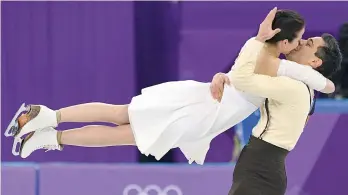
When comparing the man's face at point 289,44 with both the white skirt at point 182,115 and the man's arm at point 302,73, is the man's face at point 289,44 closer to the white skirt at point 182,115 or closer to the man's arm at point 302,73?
the man's arm at point 302,73

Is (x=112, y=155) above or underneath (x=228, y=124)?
underneath

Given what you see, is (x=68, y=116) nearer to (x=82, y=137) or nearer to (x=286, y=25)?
(x=82, y=137)

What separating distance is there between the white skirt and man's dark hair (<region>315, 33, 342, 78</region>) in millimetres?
325

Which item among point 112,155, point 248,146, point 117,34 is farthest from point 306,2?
point 248,146

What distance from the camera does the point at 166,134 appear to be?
290cm

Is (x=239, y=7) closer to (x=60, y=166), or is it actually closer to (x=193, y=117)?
(x=60, y=166)

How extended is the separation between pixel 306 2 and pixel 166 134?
339 centimetres

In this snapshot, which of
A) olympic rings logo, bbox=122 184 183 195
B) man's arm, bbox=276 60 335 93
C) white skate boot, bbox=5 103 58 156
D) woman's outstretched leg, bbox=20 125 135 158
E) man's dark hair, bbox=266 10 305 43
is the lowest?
olympic rings logo, bbox=122 184 183 195

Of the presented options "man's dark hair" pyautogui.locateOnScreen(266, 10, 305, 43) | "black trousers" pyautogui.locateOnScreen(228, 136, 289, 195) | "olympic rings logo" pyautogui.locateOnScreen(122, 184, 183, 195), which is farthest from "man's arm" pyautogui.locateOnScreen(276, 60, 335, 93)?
"olympic rings logo" pyautogui.locateOnScreen(122, 184, 183, 195)

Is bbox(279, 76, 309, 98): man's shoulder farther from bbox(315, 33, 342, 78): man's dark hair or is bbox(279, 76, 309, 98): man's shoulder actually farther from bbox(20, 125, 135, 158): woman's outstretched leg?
bbox(20, 125, 135, 158): woman's outstretched leg

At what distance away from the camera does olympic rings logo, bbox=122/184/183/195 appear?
12.2 ft

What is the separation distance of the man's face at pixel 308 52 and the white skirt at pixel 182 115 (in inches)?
10.3

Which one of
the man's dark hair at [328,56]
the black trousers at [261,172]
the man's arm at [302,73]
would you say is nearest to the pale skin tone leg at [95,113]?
the black trousers at [261,172]

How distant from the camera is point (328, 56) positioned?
2.91 metres
